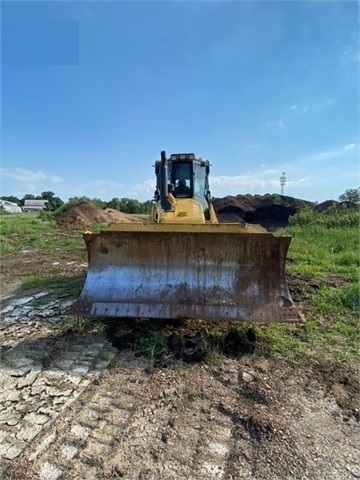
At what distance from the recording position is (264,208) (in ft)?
81.5

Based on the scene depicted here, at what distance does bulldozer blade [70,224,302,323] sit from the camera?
10.4ft

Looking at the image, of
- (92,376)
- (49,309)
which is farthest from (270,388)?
(49,309)

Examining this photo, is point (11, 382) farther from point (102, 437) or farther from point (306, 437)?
point (306, 437)

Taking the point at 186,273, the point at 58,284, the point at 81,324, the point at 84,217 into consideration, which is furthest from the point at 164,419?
the point at 84,217

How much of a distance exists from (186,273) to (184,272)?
1.0 inches

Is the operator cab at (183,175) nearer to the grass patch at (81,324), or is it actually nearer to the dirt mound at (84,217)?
the grass patch at (81,324)

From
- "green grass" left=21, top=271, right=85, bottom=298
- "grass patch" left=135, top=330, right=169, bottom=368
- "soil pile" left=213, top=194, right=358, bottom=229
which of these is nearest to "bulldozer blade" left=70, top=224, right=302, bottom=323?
"grass patch" left=135, top=330, right=169, bottom=368

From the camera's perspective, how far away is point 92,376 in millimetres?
2617

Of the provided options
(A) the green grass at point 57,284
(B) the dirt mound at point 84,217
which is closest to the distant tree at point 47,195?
(B) the dirt mound at point 84,217

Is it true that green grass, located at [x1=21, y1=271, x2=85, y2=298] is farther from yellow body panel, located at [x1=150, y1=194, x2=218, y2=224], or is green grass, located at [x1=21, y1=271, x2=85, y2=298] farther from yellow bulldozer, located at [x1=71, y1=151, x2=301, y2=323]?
yellow body panel, located at [x1=150, y1=194, x2=218, y2=224]

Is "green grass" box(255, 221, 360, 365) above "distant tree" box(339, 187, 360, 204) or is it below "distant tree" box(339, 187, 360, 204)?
below

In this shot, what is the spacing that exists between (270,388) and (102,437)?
4.27 ft

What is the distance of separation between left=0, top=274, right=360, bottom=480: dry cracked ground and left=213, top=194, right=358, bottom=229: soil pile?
827 inches

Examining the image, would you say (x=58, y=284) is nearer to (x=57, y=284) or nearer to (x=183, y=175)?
(x=57, y=284)
